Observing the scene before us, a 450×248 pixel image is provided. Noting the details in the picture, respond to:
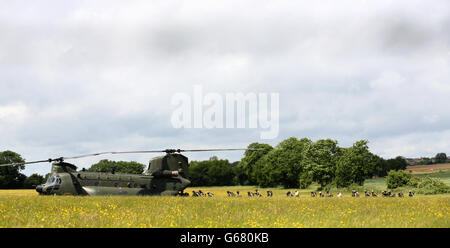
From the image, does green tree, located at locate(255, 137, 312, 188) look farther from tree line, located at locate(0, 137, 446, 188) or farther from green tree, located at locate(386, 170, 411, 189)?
green tree, located at locate(386, 170, 411, 189)

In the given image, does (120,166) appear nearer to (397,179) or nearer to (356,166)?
→ (356,166)

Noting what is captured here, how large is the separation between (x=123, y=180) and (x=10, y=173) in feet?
324

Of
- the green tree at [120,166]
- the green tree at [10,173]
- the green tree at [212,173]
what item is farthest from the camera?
the green tree at [212,173]

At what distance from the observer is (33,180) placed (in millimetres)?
118938

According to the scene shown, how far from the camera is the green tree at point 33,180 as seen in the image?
384 ft

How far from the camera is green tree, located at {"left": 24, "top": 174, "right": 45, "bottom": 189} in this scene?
117 metres

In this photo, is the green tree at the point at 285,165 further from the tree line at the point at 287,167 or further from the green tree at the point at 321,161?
the green tree at the point at 321,161

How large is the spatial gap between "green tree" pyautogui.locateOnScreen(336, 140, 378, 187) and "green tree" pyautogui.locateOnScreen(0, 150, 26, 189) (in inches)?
3538

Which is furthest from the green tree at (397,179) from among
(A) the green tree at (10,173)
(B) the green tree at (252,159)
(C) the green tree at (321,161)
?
(A) the green tree at (10,173)

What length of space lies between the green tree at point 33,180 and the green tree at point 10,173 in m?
1.68

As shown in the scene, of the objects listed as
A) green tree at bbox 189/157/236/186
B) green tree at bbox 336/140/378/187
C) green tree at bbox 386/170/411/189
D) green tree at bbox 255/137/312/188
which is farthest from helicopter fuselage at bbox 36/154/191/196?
green tree at bbox 189/157/236/186

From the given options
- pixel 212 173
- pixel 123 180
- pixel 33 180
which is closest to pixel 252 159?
pixel 212 173

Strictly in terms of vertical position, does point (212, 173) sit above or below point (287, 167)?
below
